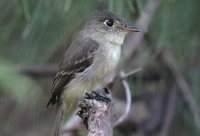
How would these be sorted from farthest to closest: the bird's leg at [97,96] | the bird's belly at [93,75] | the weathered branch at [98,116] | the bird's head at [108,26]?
the bird's head at [108,26]
the bird's belly at [93,75]
the bird's leg at [97,96]
the weathered branch at [98,116]

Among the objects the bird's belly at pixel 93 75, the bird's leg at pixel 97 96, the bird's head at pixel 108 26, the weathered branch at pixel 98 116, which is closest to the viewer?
the weathered branch at pixel 98 116

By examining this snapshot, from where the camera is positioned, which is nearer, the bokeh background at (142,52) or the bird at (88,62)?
the bird at (88,62)

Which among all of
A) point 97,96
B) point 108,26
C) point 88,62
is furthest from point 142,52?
point 97,96

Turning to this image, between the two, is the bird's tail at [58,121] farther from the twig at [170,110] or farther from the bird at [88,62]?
the twig at [170,110]

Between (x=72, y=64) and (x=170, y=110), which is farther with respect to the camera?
(x=170, y=110)

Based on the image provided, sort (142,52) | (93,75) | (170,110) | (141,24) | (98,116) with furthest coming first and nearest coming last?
(142,52), (170,110), (141,24), (93,75), (98,116)

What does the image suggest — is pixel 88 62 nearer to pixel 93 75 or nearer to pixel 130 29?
pixel 93 75

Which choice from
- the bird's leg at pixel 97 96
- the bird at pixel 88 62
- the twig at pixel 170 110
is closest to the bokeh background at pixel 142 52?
the twig at pixel 170 110
